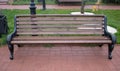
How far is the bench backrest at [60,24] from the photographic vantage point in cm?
665

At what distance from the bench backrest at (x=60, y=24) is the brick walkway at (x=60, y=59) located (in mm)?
479

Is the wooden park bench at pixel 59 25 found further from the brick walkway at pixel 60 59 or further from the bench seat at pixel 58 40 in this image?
the brick walkway at pixel 60 59

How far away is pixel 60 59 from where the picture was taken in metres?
6.24

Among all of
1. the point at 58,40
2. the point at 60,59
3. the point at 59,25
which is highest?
the point at 59,25

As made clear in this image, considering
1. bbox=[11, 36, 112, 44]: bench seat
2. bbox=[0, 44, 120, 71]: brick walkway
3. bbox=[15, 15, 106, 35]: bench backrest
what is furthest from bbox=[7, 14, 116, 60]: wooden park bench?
bbox=[0, 44, 120, 71]: brick walkway

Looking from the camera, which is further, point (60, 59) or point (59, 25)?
point (59, 25)

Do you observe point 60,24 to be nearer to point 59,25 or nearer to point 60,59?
point 59,25

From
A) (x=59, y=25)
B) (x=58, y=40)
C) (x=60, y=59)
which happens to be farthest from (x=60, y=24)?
(x=60, y=59)

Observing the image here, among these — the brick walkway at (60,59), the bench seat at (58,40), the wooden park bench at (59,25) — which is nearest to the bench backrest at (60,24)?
the wooden park bench at (59,25)

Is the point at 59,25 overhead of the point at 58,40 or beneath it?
overhead

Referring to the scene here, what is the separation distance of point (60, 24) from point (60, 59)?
3.17 ft

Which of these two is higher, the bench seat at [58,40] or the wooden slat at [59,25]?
the wooden slat at [59,25]

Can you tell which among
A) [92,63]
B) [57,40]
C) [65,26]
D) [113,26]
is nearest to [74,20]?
[65,26]

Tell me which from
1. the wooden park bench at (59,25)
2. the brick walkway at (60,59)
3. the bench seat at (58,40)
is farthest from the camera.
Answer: the wooden park bench at (59,25)
